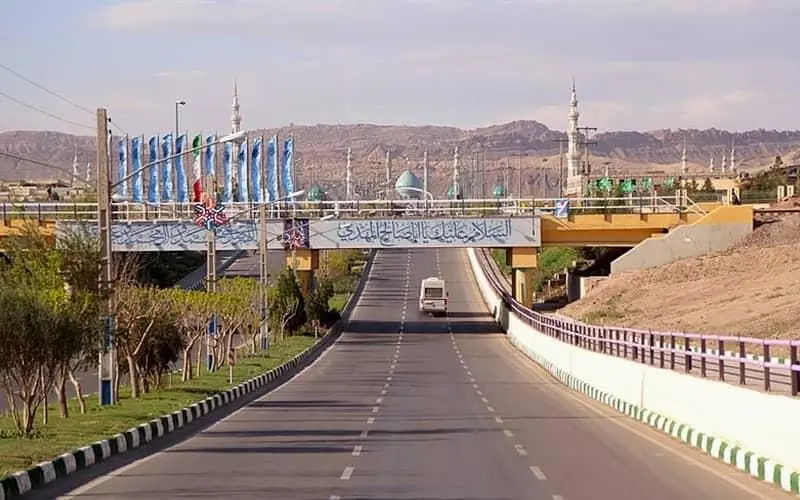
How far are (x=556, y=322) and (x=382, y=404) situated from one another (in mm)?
22308

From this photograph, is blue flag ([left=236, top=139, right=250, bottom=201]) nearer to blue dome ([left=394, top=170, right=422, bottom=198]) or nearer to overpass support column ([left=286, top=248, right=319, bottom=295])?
overpass support column ([left=286, top=248, right=319, bottom=295])

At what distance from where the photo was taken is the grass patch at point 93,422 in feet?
63.7

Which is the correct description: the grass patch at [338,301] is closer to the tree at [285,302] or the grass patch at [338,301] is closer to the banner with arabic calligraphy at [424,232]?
the tree at [285,302]

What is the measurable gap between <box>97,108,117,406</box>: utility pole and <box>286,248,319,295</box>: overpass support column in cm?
4838

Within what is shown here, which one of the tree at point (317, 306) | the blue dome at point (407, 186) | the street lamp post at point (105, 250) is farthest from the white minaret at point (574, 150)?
the street lamp post at point (105, 250)

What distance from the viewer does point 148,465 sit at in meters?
19.8

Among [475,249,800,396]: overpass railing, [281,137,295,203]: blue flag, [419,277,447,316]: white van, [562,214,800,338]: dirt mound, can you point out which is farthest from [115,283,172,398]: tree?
[419,277,447,316]: white van

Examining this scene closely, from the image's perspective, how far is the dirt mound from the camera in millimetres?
57688

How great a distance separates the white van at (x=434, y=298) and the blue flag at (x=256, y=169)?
1590 centimetres

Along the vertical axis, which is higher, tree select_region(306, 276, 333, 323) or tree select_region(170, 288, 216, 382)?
tree select_region(170, 288, 216, 382)

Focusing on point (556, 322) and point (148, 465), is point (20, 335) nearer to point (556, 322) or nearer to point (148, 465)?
point (148, 465)

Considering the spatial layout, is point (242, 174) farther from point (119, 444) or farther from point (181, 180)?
point (119, 444)

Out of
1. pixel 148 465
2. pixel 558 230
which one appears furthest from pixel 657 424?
pixel 558 230

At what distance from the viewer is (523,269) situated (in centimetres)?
7944
